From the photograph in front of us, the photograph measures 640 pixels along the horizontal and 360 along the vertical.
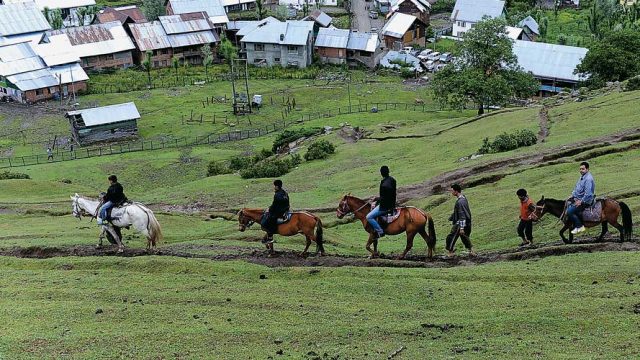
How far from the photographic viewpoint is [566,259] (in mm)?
24484

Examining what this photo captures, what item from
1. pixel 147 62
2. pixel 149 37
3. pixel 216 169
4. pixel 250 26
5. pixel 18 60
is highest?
pixel 250 26

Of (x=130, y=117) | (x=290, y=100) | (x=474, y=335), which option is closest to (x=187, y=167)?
(x=130, y=117)

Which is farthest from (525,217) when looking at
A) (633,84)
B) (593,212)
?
(633,84)

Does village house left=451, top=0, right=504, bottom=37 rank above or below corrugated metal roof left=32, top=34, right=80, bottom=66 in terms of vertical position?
above

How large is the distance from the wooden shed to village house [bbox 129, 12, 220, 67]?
32.8 meters

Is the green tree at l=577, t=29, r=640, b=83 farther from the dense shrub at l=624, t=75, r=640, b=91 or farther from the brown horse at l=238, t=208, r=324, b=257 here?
the brown horse at l=238, t=208, r=324, b=257

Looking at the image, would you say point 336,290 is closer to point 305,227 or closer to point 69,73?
point 305,227

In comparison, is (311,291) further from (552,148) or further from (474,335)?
(552,148)

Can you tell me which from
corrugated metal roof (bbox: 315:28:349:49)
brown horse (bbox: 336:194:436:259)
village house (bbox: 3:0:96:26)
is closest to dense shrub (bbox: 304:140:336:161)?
brown horse (bbox: 336:194:436:259)

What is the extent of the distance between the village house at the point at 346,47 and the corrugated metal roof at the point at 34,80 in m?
41.1

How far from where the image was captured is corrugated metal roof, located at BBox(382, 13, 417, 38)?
117 meters

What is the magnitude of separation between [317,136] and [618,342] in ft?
170

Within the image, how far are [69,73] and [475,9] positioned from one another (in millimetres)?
72242

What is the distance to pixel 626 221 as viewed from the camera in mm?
24812
